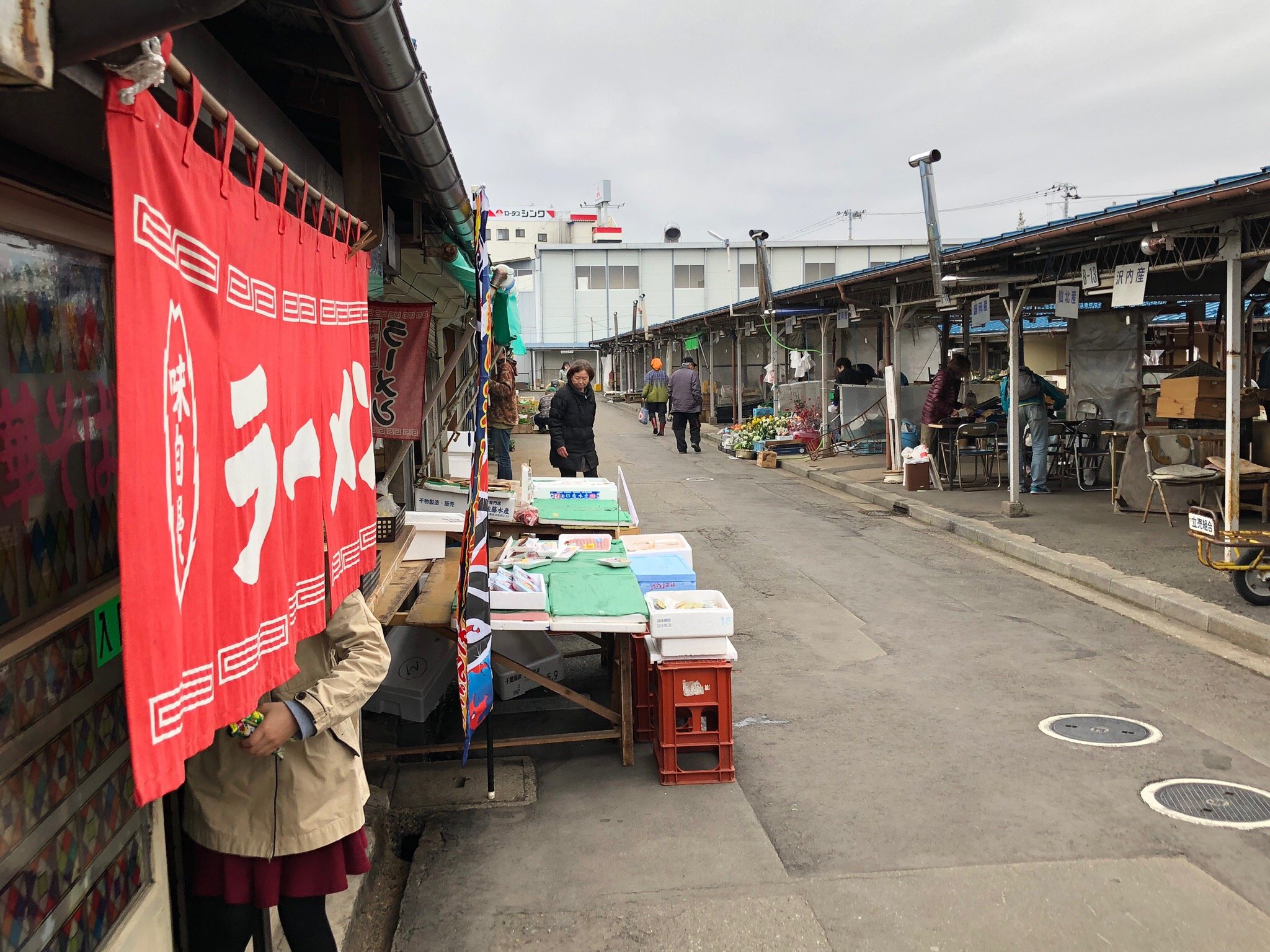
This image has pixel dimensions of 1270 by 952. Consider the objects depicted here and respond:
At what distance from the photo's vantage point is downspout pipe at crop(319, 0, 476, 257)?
2492 mm

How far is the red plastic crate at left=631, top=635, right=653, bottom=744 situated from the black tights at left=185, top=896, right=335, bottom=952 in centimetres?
280

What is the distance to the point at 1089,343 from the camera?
1522 centimetres

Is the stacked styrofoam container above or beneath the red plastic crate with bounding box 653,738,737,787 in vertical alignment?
above

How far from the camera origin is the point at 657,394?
27578 millimetres

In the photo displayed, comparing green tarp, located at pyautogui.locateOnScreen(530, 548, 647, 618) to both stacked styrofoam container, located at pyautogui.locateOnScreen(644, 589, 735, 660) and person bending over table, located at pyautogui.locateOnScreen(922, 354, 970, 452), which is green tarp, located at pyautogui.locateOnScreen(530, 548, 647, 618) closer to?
stacked styrofoam container, located at pyautogui.locateOnScreen(644, 589, 735, 660)

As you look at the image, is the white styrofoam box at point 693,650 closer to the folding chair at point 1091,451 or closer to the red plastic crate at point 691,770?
the red plastic crate at point 691,770

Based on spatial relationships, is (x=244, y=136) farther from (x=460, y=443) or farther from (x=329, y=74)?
(x=460, y=443)

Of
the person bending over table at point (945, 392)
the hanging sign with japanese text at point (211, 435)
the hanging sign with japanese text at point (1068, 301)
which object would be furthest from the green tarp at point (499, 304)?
the person bending over table at point (945, 392)

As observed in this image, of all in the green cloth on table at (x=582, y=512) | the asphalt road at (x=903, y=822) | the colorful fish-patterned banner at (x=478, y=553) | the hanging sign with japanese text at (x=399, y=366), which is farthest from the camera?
the green cloth on table at (x=582, y=512)

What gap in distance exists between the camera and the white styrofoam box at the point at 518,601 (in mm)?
5207

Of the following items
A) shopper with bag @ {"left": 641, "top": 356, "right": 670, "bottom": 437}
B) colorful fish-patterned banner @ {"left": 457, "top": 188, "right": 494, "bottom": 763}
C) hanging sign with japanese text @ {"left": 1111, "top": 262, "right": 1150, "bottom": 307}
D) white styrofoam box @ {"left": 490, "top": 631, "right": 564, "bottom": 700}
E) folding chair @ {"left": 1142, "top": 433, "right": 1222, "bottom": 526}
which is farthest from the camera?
shopper with bag @ {"left": 641, "top": 356, "right": 670, "bottom": 437}

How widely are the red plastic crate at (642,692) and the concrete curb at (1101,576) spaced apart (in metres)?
4.67

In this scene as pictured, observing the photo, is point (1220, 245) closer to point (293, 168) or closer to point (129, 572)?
point (293, 168)

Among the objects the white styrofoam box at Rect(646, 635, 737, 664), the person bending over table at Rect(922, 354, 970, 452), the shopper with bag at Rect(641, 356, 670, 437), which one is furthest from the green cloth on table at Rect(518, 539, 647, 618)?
the shopper with bag at Rect(641, 356, 670, 437)
